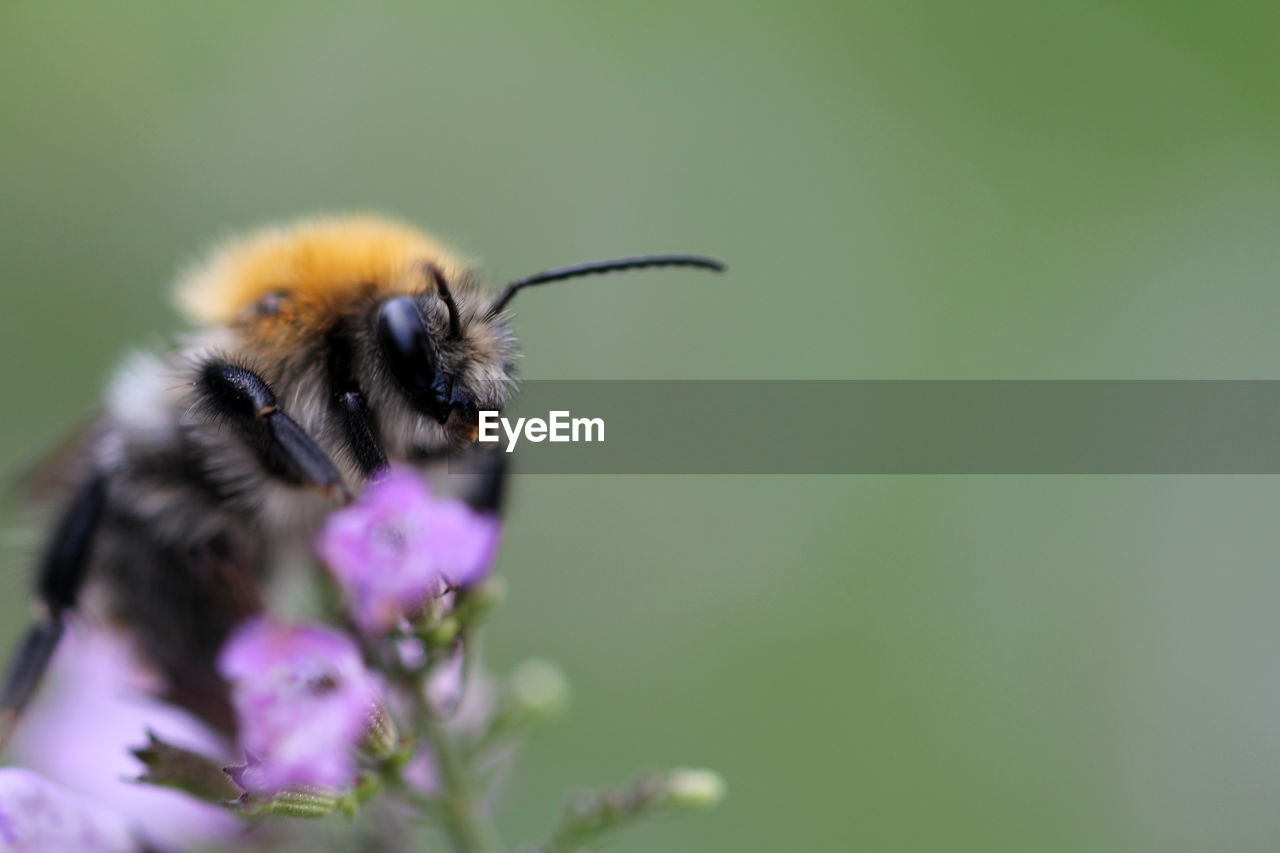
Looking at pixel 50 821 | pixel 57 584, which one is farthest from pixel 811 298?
A: pixel 50 821

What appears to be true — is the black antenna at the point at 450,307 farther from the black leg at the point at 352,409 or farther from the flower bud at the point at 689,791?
the flower bud at the point at 689,791

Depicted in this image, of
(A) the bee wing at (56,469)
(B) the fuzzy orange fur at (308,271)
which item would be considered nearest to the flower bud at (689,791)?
(B) the fuzzy orange fur at (308,271)

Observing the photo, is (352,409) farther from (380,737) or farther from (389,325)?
(380,737)

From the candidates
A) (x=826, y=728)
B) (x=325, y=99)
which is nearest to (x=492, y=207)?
(x=325, y=99)

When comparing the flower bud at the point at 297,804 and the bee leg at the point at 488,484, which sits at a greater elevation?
the bee leg at the point at 488,484

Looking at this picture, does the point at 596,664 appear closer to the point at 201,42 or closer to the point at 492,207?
the point at 492,207

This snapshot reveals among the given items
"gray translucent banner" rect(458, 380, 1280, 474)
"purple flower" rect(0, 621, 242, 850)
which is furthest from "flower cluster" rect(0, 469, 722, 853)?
"gray translucent banner" rect(458, 380, 1280, 474)

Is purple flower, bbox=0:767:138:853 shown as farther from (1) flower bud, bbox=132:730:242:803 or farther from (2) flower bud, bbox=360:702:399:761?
(2) flower bud, bbox=360:702:399:761
